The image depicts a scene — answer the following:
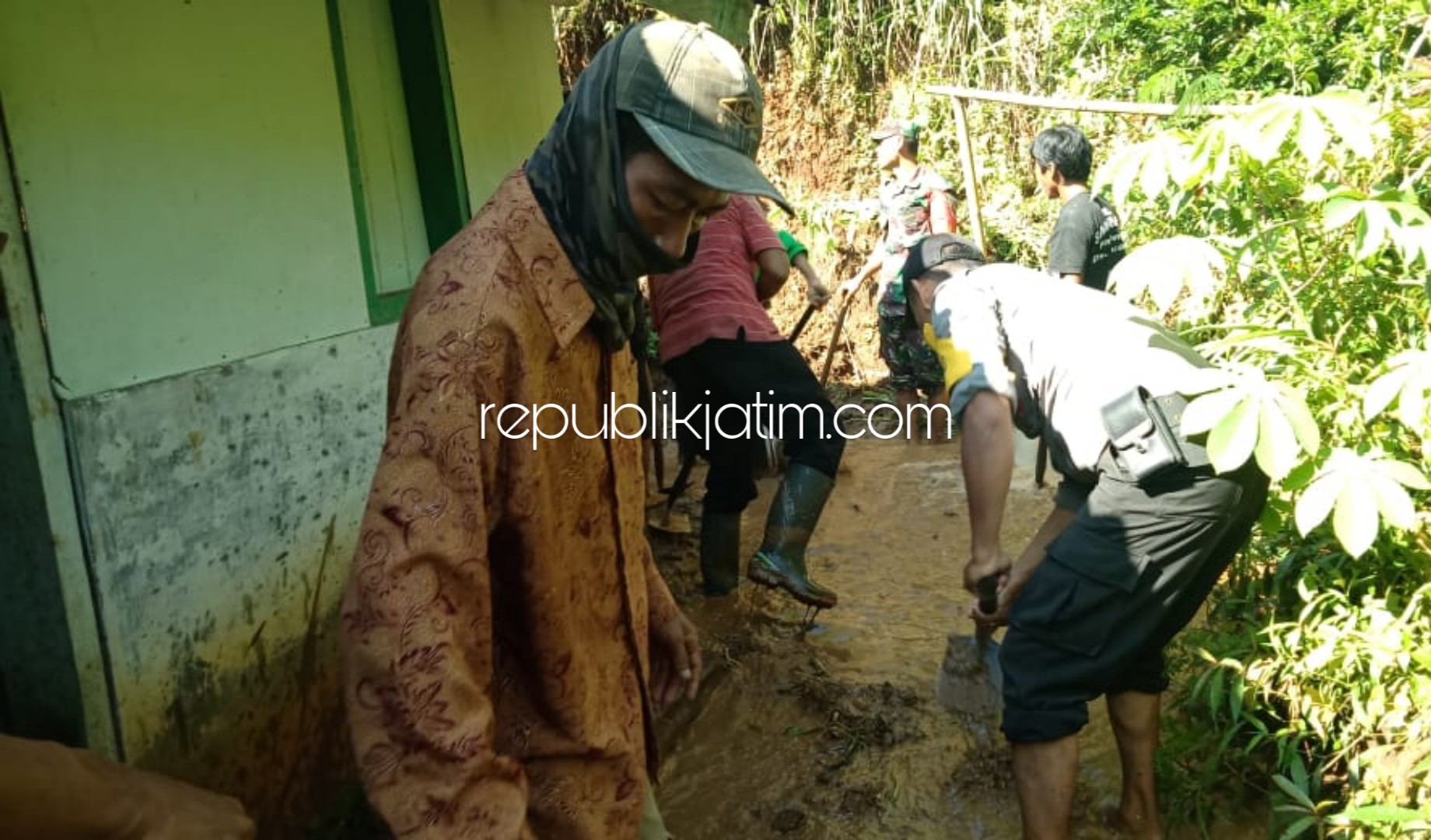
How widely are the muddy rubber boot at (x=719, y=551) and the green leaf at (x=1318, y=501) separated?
244cm

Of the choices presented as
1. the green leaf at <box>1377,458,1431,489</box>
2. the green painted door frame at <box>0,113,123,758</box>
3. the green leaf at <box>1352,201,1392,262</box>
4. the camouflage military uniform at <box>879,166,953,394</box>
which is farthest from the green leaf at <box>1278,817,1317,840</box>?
the camouflage military uniform at <box>879,166,953,394</box>

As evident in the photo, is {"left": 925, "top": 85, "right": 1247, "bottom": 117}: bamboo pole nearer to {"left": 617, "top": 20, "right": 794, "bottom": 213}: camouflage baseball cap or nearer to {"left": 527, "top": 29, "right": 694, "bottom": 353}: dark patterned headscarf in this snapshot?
{"left": 617, "top": 20, "right": 794, "bottom": 213}: camouflage baseball cap

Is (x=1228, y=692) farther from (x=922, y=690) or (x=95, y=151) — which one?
(x=95, y=151)

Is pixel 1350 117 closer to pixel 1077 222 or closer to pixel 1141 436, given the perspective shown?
pixel 1141 436

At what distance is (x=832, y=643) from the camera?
404cm

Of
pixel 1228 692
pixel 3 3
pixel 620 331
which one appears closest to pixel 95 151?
pixel 3 3

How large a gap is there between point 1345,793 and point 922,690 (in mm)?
1403

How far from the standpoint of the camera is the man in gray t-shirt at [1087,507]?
237 centimetres

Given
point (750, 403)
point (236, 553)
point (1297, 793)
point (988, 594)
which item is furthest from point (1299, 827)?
point (236, 553)

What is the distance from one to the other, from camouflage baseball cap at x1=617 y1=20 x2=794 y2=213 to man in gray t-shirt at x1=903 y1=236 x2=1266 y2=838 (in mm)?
1291

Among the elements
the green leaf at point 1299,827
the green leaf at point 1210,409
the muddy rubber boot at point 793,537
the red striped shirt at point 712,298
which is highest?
the red striped shirt at point 712,298

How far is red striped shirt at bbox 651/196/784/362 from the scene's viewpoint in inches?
157

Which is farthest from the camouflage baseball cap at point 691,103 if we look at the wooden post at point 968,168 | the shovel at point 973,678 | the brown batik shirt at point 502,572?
the wooden post at point 968,168

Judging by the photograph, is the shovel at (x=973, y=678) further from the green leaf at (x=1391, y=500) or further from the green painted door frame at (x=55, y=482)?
the green painted door frame at (x=55, y=482)
